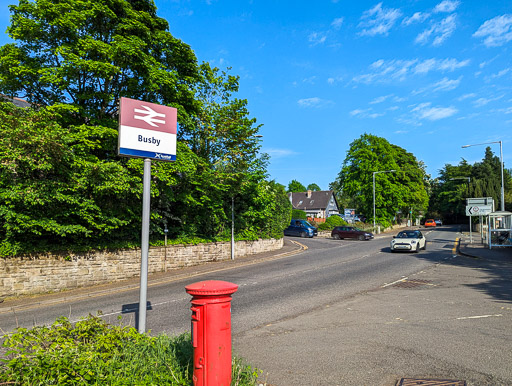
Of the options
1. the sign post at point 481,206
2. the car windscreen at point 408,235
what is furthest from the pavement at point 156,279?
the sign post at point 481,206

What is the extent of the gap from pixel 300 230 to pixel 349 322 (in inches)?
1324

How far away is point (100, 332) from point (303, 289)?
335 inches

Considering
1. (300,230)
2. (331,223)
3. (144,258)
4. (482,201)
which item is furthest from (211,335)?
(331,223)

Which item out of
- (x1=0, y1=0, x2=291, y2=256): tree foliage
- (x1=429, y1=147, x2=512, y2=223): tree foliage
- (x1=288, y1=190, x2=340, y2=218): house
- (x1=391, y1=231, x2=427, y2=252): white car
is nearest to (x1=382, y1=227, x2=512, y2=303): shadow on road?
(x1=391, y1=231, x2=427, y2=252): white car

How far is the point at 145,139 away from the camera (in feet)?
16.7

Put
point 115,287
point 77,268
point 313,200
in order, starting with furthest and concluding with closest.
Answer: point 313,200 < point 77,268 < point 115,287

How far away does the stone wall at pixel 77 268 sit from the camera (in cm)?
1320

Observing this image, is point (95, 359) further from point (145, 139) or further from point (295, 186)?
point (295, 186)

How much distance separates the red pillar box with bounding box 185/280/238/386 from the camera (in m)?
3.68

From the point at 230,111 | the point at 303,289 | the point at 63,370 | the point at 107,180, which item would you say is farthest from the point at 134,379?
the point at 230,111

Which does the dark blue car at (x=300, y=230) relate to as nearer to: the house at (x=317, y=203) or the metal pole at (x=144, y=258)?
the metal pole at (x=144, y=258)

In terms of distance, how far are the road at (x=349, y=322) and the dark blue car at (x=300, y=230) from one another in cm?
2523

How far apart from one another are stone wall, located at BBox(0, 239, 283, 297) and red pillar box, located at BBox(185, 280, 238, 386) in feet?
40.2

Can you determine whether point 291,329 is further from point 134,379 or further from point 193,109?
point 193,109
